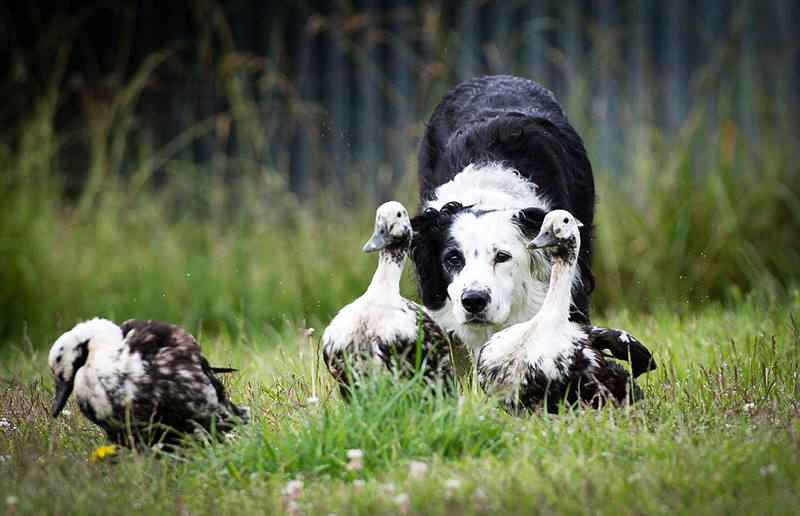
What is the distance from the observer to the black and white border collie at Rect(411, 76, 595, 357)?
431cm

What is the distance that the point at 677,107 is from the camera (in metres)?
8.42

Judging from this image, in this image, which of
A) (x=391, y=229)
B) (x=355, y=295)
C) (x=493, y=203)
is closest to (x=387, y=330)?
(x=391, y=229)

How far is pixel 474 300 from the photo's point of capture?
4.09 m

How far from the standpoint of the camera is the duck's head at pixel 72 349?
345 cm

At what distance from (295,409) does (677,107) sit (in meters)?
5.62

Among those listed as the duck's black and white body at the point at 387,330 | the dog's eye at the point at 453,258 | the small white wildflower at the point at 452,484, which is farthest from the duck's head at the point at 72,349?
the dog's eye at the point at 453,258

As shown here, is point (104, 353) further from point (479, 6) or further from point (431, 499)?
point (479, 6)

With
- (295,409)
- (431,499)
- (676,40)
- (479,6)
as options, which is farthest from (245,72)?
(431,499)

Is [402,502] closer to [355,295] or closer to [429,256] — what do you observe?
[429,256]

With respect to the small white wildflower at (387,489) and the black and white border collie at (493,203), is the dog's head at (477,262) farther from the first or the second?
the small white wildflower at (387,489)

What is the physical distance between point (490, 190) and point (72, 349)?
2068 mm

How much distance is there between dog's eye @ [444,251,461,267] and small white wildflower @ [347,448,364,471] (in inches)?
57.9

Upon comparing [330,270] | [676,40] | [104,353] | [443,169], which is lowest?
[330,270]

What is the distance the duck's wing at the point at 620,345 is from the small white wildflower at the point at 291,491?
1.33 metres
